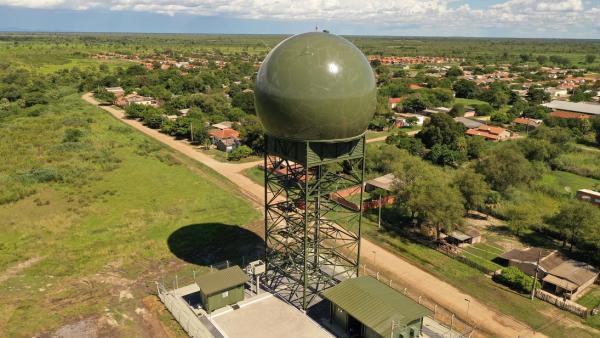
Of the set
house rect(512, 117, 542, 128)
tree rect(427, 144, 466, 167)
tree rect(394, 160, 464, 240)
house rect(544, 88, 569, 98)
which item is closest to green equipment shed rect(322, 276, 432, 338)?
tree rect(394, 160, 464, 240)

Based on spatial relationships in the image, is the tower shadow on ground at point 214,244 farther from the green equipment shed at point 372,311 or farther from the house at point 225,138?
the house at point 225,138

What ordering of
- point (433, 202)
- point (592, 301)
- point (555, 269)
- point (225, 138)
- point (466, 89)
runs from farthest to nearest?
1. point (466, 89)
2. point (225, 138)
3. point (433, 202)
4. point (555, 269)
5. point (592, 301)

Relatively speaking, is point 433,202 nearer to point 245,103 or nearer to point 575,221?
point 575,221

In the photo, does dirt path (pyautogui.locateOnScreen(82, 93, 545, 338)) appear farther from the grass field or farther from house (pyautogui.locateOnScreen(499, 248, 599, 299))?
the grass field

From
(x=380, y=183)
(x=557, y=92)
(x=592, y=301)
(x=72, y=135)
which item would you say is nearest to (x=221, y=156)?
(x=72, y=135)

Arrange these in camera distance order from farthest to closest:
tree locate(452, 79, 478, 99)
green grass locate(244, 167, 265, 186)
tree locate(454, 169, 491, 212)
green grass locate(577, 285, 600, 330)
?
tree locate(452, 79, 478, 99) < green grass locate(244, 167, 265, 186) < tree locate(454, 169, 491, 212) < green grass locate(577, 285, 600, 330)

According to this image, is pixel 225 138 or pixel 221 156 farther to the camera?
pixel 225 138

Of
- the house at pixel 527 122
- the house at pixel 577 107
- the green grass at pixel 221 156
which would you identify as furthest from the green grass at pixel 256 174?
the house at pixel 577 107
